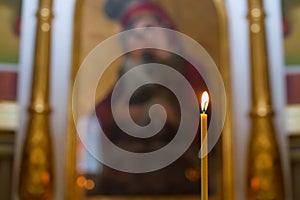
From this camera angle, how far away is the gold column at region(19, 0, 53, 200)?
66.3 inches

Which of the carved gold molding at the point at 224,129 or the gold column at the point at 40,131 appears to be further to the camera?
the carved gold molding at the point at 224,129

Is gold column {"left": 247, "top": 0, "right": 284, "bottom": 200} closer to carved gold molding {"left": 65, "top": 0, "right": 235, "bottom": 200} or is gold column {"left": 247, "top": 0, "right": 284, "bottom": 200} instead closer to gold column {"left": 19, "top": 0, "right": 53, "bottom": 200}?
carved gold molding {"left": 65, "top": 0, "right": 235, "bottom": 200}

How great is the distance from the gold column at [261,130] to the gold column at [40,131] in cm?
77

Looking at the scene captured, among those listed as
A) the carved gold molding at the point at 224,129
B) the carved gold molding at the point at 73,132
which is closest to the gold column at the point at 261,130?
the carved gold molding at the point at 224,129

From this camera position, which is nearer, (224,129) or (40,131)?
(40,131)

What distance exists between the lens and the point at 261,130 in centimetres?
179

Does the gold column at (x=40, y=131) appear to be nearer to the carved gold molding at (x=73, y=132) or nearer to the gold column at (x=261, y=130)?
the carved gold molding at (x=73, y=132)

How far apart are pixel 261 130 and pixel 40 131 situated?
2.80 feet

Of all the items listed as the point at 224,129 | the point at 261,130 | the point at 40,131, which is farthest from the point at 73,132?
the point at 261,130

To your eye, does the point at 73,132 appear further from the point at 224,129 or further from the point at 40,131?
the point at 224,129

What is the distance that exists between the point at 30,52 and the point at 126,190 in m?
0.72

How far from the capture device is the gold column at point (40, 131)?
5.52ft

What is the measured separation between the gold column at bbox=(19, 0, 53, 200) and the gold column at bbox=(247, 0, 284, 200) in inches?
30.5

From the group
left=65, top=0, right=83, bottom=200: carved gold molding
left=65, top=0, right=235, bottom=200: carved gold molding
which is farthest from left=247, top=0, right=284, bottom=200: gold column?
left=65, top=0, right=83, bottom=200: carved gold molding
